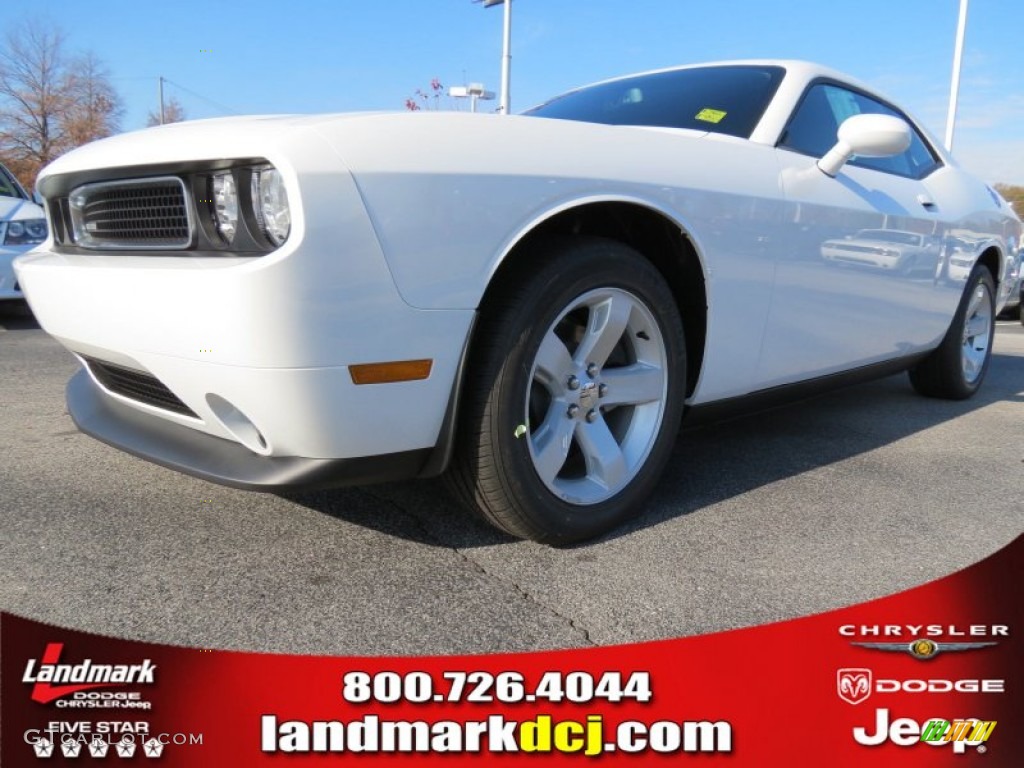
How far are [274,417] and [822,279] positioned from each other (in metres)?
1.87

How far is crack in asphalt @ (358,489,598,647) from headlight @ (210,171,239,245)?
0.91 m

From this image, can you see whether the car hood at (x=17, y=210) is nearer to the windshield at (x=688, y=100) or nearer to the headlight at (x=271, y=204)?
the windshield at (x=688, y=100)

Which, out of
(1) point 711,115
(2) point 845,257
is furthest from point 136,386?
(2) point 845,257

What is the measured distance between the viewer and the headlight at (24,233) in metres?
6.04

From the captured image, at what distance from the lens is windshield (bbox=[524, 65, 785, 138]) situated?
2.66 m

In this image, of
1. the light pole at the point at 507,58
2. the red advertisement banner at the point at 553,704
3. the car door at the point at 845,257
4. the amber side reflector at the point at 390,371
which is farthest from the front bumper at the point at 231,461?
the light pole at the point at 507,58

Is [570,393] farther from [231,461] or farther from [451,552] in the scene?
[231,461]

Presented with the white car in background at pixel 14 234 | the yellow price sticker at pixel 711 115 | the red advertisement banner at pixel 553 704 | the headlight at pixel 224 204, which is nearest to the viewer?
the red advertisement banner at pixel 553 704

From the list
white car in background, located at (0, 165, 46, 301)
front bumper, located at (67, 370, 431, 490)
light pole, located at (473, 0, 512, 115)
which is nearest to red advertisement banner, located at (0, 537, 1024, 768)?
front bumper, located at (67, 370, 431, 490)

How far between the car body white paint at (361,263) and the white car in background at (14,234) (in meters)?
4.49

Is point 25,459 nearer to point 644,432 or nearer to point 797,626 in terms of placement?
point 644,432

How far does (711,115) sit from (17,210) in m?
5.69

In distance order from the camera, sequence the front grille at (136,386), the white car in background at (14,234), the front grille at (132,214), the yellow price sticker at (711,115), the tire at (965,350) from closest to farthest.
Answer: the front grille at (132,214) → the front grille at (136,386) → the yellow price sticker at (711,115) → the tire at (965,350) → the white car in background at (14,234)

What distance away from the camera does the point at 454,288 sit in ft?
5.62
